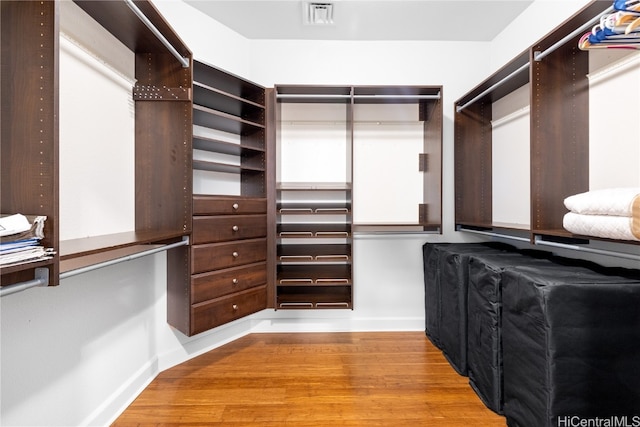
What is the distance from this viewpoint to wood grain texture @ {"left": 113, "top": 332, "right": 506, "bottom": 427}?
1662 mm

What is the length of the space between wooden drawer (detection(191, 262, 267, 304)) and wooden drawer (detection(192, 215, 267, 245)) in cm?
22

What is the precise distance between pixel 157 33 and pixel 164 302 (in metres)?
1.63

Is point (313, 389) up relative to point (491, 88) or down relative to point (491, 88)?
down

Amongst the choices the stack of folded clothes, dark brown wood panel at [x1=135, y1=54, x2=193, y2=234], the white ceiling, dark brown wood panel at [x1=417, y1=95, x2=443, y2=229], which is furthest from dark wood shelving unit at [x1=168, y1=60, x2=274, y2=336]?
the stack of folded clothes

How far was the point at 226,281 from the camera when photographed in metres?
2.14

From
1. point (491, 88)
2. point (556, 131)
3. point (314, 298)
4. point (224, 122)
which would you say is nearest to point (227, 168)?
point (224, 122)

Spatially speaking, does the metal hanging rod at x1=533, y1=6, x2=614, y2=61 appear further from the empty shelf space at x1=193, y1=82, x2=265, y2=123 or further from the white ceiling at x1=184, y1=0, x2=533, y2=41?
the empty shelf space at x1=193, y1=82, x2=265, y2=123

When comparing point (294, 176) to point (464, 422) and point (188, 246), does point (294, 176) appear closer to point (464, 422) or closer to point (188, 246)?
point (188, 246)

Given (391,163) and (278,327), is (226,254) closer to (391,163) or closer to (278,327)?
(278,327)

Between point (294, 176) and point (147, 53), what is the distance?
1.37 m

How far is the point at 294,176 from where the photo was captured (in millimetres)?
2789

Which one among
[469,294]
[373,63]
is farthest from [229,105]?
[469,294]

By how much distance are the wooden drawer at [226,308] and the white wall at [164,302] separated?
0.34 m

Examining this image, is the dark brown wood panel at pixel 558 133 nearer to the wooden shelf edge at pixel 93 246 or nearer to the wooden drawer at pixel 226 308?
the wooden drawer at pixel 226 308
